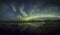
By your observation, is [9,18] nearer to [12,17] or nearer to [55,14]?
[12,17]

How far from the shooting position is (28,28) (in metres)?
1.41

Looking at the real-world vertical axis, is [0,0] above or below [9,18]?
above

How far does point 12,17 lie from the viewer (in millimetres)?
1431

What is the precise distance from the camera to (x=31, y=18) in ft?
4.68

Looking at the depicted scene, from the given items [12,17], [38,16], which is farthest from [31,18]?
[12,17]

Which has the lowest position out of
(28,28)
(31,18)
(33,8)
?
(28,28)

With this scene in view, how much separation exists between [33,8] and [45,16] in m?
0.16

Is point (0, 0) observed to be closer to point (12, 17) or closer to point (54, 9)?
point (12, 17)

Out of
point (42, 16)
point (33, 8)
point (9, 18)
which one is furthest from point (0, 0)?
point (42, 16)

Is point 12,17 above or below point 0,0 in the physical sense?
below

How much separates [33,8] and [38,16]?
10cm

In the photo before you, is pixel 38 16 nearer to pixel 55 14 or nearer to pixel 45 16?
pixel 45 16

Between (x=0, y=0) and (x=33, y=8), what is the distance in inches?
14.5

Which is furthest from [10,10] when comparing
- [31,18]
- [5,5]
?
[31,18]
